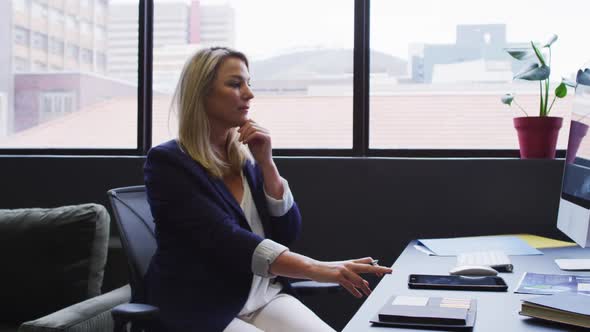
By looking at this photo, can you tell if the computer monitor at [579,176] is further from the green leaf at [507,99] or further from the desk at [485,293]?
the green leaf at [507,99]

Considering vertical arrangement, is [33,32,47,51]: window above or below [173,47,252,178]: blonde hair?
above

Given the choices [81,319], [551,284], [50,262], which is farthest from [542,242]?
[50,262]

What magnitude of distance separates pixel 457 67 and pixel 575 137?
107cm

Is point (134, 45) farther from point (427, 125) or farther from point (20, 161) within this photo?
point (427, 125)

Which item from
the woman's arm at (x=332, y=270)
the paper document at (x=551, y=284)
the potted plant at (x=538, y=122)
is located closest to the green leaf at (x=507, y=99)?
the potted plant at (x=538, y=122)

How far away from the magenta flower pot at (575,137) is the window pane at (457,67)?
35.2 inches

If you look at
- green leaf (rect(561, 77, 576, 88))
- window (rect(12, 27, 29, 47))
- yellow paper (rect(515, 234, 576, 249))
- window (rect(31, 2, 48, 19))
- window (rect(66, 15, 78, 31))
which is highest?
window (rect(31, 2, 48, 19))

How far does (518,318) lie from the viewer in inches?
52.8

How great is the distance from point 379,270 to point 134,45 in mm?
2200

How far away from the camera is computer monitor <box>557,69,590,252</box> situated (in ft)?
5.63

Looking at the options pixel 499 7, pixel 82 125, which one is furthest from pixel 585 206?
pixel 82 125

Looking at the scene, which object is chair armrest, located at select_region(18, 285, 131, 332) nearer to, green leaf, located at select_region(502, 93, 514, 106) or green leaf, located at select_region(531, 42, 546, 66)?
green leaf, located at select_region(502, 93, 514, 106)

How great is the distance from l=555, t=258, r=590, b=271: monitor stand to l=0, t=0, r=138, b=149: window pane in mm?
2066

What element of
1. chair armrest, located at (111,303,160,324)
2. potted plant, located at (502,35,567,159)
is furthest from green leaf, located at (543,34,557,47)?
chair armrest, located at (111,303,160,324)
